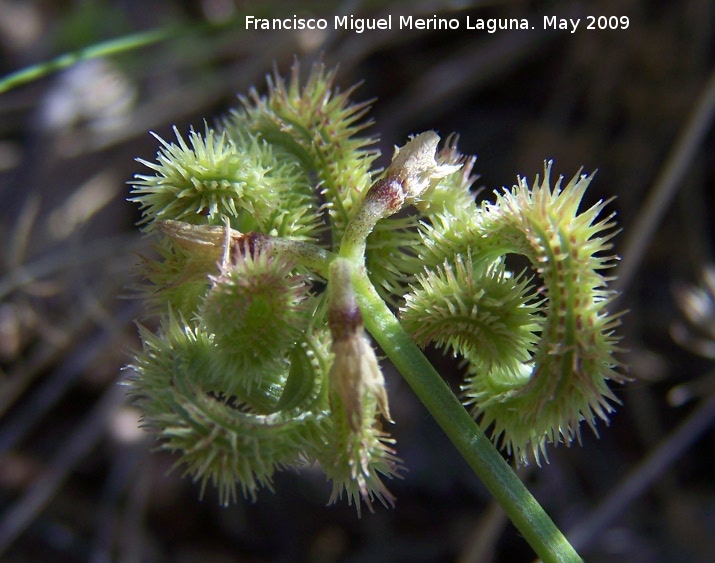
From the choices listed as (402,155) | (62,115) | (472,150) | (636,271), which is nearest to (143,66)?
Result: (62,115)

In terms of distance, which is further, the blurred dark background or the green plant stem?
the blurred dark background

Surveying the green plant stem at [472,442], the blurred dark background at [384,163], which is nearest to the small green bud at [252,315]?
the green plant stem at [472,442]

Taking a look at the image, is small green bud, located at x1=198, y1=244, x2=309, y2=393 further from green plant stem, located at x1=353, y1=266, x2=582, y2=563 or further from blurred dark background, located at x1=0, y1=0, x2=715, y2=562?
blurred dark background, located at x1=0, y1=0, x2=715, y2=562

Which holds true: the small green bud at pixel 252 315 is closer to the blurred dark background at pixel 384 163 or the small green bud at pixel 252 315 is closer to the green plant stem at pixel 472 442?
the green plant stem at pixel 472 442

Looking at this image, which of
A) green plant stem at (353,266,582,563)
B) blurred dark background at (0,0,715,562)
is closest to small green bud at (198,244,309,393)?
green plant stem at (353,266,582,563)

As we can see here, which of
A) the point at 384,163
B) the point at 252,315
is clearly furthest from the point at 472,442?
the point at 384,163

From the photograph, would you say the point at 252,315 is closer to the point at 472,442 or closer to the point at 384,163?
the point at 472,442
